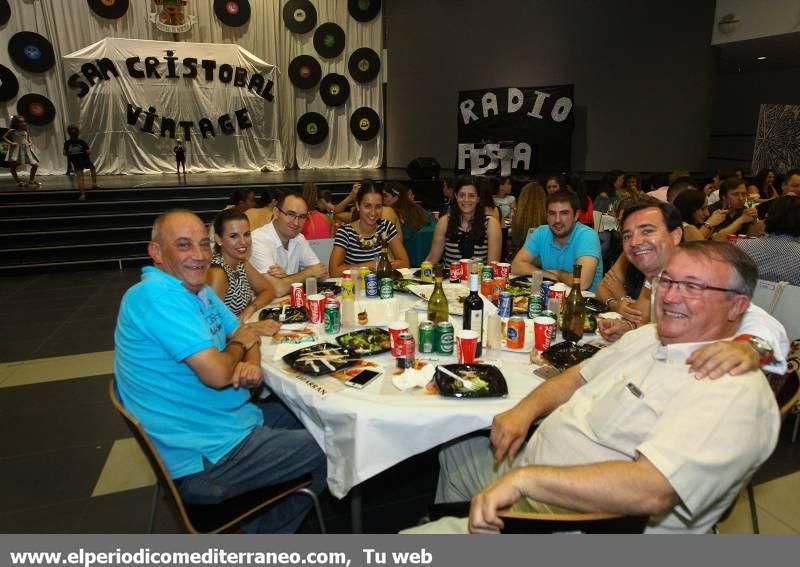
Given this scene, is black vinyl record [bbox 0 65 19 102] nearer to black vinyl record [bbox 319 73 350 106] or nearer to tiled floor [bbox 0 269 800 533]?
black vinyl record [bbox 319 73 350 106]

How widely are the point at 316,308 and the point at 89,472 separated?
1.58 m

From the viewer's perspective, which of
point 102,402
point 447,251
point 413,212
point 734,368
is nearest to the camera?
point 734,368

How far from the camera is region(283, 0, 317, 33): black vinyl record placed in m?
13.4

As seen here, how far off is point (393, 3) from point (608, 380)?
1459 cm

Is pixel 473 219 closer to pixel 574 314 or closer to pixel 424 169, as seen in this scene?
pixel 574 314

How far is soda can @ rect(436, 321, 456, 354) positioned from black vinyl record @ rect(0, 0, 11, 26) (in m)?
13.8

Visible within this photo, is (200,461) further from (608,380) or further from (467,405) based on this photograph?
(608,380)

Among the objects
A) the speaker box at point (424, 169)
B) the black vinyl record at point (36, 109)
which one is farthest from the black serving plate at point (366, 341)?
the black vinyl record at point (36, 109)

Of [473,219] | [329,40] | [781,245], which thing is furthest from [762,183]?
[329,40]

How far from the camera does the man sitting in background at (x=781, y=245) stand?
3.23 meters

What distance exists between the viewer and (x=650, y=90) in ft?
34.3

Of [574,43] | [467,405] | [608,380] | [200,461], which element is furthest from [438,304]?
[574,43]

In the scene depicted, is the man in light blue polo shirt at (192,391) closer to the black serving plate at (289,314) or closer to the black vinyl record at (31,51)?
the black serving plate at (289,314)

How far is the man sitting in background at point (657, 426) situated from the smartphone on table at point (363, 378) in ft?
1.50
